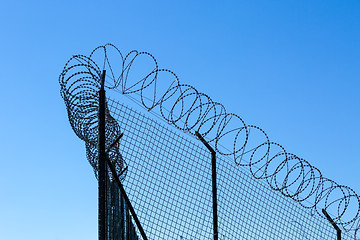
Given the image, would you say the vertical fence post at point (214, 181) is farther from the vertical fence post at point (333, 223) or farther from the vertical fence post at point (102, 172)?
the vertical fence post at point (333, 223)

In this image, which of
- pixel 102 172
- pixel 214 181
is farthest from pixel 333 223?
pixel 102 172

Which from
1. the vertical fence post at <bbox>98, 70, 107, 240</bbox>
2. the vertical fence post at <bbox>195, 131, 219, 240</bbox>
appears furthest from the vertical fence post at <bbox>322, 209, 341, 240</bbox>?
the vertical fence post at <bbox>98, 70, 107, 240</bbox>

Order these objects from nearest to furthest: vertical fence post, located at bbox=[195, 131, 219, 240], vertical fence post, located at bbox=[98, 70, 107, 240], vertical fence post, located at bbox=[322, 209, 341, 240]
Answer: vertical fence post, located at bbox=[98, 70, 107, 240] → vertical fence post, located at bbox=[195, 131, 219, 240] → vertical fence post, located at bbox=[322, 209, 341, 240]

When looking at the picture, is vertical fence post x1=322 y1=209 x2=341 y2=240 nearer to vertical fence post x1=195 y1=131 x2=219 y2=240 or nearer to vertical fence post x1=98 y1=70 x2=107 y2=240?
vertical fence post x1=195 y1=131 x2=219 y2=240

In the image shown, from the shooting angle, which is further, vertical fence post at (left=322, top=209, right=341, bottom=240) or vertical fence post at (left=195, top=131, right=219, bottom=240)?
vertical fence post at (left=322, top=209, right=341, bottom=240)

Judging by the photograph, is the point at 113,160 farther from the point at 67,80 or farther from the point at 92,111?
the point at 67,80

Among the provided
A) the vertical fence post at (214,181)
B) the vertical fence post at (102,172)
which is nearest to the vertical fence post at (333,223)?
the vertical fence post at (214,181)

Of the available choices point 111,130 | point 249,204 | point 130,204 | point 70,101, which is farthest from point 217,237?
point 70,101

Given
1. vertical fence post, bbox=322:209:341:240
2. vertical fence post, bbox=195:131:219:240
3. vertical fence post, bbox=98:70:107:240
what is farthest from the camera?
vertical fence post, bbox=322:209:341:240

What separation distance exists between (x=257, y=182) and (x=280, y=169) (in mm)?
423

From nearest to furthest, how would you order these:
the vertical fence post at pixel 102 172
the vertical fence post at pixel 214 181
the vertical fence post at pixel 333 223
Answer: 1. the vertical fence post at pixel 102 172
2. the vertical fence post at pixel 214 181
3. the vertical fence post at pixel 333 223

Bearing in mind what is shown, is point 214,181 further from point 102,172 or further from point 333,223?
point 333,223

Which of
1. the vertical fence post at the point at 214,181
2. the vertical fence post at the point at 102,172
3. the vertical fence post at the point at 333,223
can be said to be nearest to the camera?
the vertical fence post at the point at 102,172

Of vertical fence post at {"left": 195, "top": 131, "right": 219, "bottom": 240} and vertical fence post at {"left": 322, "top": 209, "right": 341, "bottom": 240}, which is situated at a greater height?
vertical fence post at {"left": 322, "top": 209, "right": 341, "bottom": 240}
